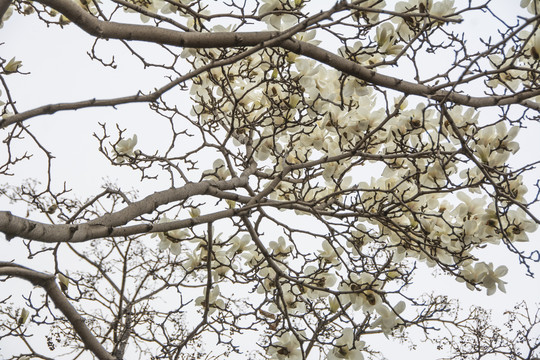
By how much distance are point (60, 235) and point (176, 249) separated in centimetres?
78

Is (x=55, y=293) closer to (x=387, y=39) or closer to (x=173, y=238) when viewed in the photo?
(x=173, y=238)

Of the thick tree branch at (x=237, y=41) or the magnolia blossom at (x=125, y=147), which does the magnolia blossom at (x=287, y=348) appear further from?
the thick tree branch at (x=237, y=41)

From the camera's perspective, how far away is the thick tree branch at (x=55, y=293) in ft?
4.01

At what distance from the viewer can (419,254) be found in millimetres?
1902

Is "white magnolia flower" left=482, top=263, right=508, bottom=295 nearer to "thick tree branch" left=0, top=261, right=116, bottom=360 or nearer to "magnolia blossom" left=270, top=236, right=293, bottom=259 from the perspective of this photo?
"magnolia blossom" left=270, top=236, right=293, bottom=259

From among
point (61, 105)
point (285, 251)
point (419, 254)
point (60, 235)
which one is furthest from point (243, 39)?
point (419, 254)

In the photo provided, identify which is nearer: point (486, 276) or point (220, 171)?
point (486, 276)

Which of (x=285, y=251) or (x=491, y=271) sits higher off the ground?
(x=285, y=251)

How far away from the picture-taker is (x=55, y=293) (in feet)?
4.46

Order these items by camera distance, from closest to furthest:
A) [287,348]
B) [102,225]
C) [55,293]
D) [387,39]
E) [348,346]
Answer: [102,225]
[55,293]
[387,39]
[348,346]
[287,348]

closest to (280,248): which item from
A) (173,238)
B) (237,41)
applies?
(173,238)

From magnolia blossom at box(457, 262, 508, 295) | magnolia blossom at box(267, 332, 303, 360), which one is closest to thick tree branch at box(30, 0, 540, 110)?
magnolia blossom at box(457, 262, 508, 295)

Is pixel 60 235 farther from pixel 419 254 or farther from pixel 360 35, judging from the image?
pixel 419 254

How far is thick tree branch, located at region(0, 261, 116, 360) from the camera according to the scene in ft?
4.01
